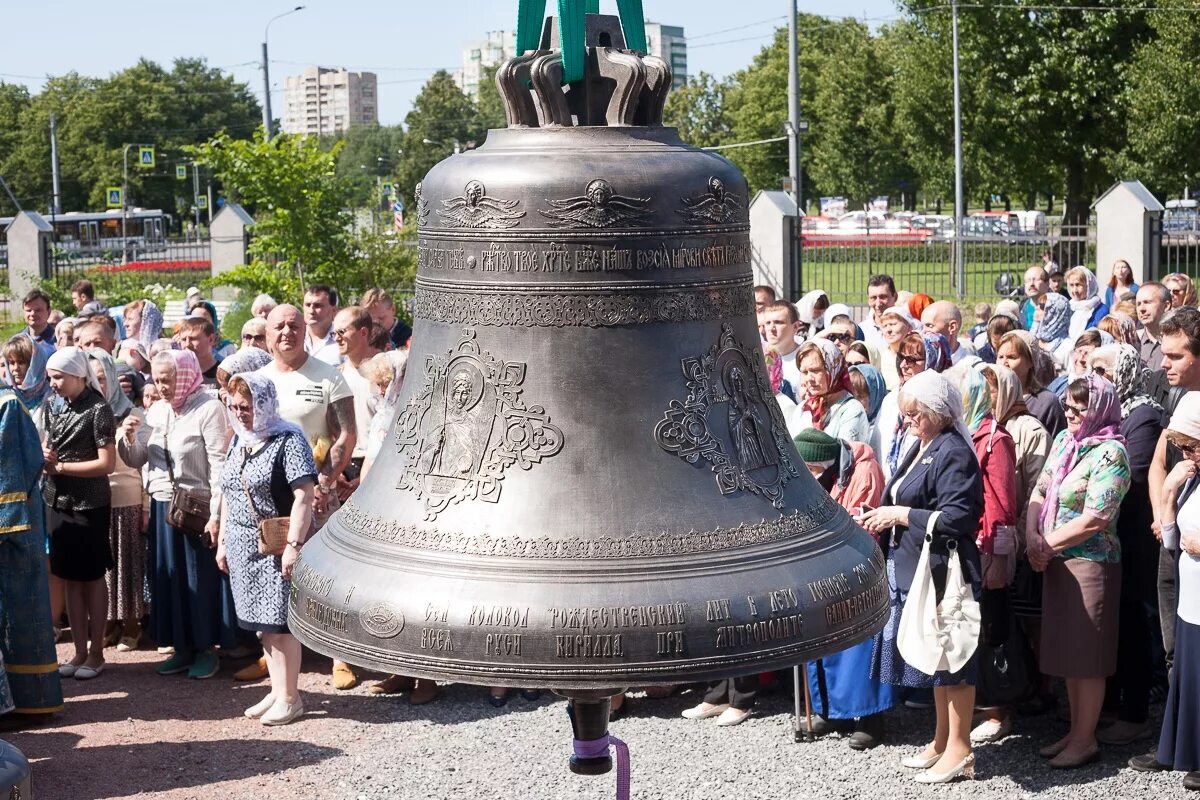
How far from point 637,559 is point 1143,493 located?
5.23 m

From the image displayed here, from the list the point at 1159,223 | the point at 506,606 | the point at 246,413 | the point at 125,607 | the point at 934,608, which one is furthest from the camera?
the point at 1159,223

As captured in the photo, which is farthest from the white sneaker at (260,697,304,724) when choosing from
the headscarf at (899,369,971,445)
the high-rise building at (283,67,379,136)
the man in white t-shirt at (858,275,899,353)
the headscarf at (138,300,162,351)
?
the high-rise building at (283,67,379,136)

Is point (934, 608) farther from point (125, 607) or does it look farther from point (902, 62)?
point (902, 62)

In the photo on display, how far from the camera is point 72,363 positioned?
8.21m

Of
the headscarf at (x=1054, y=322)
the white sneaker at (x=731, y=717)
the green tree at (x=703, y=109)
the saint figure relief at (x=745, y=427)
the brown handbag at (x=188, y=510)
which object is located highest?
the green tree at (x=703, y=109)

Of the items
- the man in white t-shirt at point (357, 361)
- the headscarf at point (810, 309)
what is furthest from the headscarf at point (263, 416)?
the headscarf at point (810, 309)

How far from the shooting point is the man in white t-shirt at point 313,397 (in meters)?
7.98

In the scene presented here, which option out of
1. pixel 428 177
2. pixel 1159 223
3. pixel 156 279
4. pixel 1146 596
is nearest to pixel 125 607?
pixel 1146 596

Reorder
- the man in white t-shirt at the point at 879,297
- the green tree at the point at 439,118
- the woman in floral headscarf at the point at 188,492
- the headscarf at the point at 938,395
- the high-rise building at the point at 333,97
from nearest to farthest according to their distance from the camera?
the headscarf at the point at 938,395 < the woman in floral headscarf at the point at 188,492 < the man in white t-shirt at the point at 879,297 < the green tree at the point at 439,118 < the high-rise building at the point at 333,97

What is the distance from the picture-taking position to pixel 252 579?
7.59 m

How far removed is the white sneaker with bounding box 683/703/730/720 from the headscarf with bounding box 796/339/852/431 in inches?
61.8

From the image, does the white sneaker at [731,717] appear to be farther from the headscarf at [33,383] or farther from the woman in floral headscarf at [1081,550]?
the headscarf at [33,383]

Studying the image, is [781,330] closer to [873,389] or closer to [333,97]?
[873,389]

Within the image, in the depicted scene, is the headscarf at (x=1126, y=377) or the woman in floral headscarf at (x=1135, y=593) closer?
the woman in floral headscarf at (x=1135, y=593)
